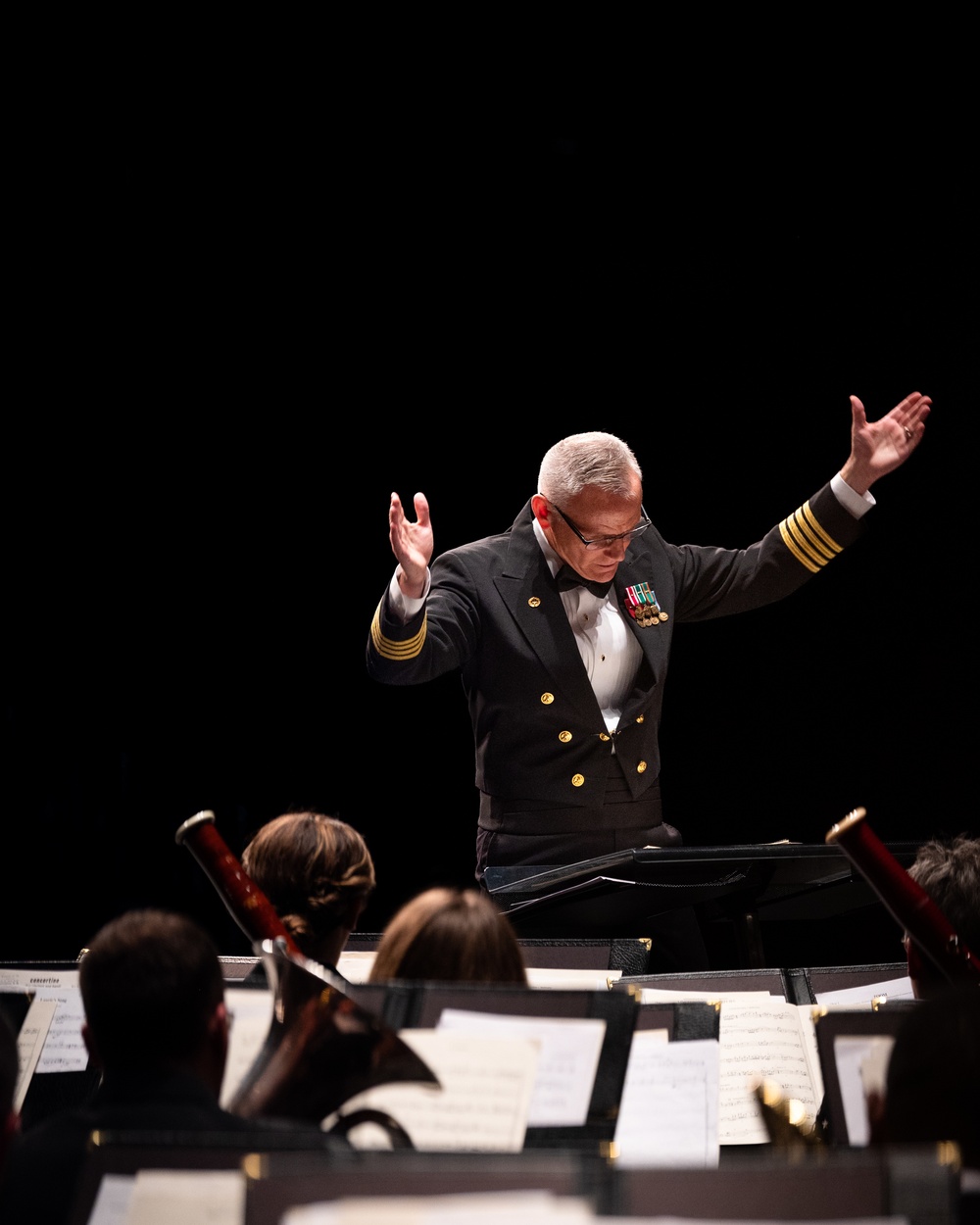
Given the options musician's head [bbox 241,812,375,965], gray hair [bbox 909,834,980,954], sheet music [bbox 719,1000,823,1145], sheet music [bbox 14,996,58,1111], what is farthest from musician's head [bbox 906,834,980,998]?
sheet music [bbox 14,996,58,1111]

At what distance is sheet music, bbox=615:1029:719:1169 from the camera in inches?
74.5

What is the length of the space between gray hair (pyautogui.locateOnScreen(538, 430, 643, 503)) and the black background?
57.4 inches

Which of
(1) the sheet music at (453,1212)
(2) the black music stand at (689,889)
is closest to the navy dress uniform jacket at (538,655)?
(2) the black music stand at (689,889)

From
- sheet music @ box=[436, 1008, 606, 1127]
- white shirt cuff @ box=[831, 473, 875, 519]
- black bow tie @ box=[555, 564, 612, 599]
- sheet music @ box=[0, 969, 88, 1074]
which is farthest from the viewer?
white shirt cuff @ box=[831, 473, 875, 519]

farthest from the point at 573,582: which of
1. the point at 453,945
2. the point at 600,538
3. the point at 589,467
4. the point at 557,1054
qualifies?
the point at 557,1054

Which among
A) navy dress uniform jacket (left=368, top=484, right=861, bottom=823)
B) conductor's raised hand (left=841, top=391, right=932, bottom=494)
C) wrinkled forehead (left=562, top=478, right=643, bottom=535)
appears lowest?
navy dress uniform jacket (left=368, top=484, right=861, bottom=823)

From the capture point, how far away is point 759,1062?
2.13 m

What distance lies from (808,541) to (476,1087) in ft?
6.71

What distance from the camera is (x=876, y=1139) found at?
1388 millimetres

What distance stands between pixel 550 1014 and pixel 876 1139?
0.46m

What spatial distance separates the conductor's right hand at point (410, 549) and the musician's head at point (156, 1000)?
53.5 inches

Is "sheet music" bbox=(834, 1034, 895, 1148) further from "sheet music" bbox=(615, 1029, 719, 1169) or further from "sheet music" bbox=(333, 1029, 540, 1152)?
"sheet music" bbox=(333, 1029, 540, 1152)

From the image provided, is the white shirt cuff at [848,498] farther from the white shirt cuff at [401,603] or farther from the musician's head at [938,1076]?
the musician's head at [938,1076]

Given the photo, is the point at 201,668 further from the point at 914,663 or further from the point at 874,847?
the point at 874,847
